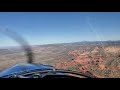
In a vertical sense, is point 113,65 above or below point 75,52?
below

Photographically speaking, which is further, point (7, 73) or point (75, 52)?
point (75, 52)

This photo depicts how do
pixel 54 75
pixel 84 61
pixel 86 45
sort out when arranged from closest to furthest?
pixel 54 75, pixel 86 45, pixel 84 61
